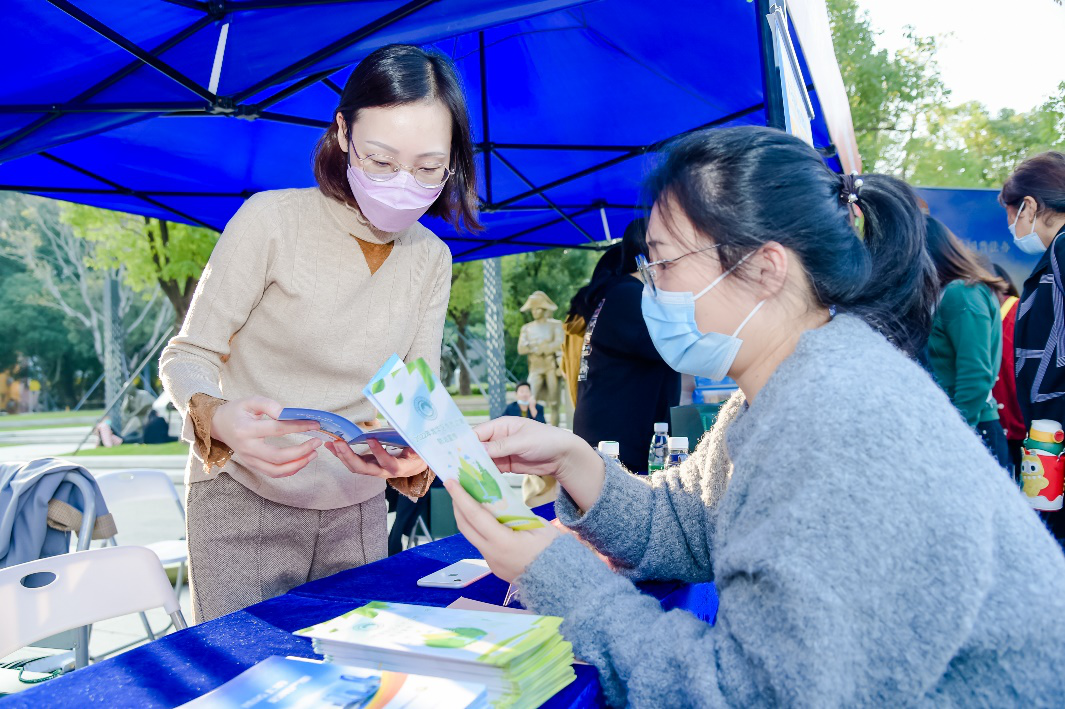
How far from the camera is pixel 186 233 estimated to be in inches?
475

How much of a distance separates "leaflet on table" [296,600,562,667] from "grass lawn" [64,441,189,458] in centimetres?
1366

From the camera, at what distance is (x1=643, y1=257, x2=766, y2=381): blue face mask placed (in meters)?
1.34

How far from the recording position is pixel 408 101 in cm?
172

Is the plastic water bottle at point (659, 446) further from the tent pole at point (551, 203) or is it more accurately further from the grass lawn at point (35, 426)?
the grass lawn at point (35, 426)

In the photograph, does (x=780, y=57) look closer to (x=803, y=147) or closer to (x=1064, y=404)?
(x=803, y=147)

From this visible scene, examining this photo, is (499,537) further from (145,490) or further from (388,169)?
(145,490)

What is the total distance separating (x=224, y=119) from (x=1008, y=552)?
452 centimetres

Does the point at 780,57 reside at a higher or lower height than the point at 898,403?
higher

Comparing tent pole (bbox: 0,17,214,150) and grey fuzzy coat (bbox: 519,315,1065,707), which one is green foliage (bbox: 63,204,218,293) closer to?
tent pole (bbox: 0,17,214,150)

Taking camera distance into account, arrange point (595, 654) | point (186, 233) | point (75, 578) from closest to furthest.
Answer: point (595, 654), point (75, 578), point (186, 233)

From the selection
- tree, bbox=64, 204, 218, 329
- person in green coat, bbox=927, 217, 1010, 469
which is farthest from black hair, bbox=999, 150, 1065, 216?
tree, bbox=64, 204, 218, 329

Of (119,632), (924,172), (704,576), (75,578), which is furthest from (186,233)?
(924,172)

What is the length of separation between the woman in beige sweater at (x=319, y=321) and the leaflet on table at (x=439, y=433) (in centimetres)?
49

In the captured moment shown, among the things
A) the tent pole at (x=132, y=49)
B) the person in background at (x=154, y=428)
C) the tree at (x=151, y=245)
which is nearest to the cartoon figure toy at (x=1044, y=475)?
the tent pole at (x=132, y=49)
